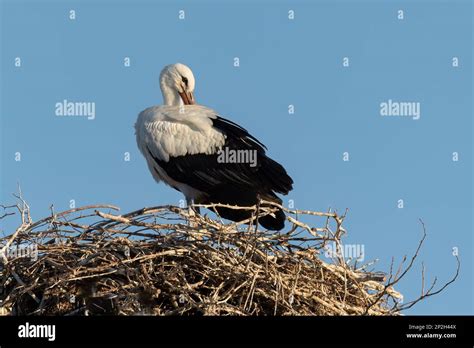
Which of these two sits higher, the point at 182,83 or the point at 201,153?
the point at 182,83

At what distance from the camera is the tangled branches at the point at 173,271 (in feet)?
24.0

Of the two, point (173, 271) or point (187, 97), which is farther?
point (187, 97)

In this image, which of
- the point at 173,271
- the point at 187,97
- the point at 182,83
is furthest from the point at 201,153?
the point at 173,271

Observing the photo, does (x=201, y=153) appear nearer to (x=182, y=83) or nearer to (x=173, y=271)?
(x=182, y=83)

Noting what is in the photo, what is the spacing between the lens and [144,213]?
25.2ft

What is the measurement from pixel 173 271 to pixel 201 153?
128 inches

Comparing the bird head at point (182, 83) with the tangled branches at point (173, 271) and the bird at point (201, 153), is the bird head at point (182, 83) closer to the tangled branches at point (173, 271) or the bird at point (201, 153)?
the bird at point (201, 153)

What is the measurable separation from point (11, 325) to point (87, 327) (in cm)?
50

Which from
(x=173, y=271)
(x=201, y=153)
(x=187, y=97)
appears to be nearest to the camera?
(x=173, y=271)

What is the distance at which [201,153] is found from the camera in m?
10.5

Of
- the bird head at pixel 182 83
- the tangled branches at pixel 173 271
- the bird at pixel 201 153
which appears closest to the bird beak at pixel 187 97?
the bird head at pixel 182 83

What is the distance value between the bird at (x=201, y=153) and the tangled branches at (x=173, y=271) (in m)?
2.35

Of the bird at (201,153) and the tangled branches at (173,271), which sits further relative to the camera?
the bird at (201,153)

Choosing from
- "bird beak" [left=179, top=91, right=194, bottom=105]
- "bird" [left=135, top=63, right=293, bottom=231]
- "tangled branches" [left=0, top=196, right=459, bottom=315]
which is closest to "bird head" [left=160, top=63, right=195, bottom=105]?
"bird beak" [left=179, top=91, right=194, bottom=105]
